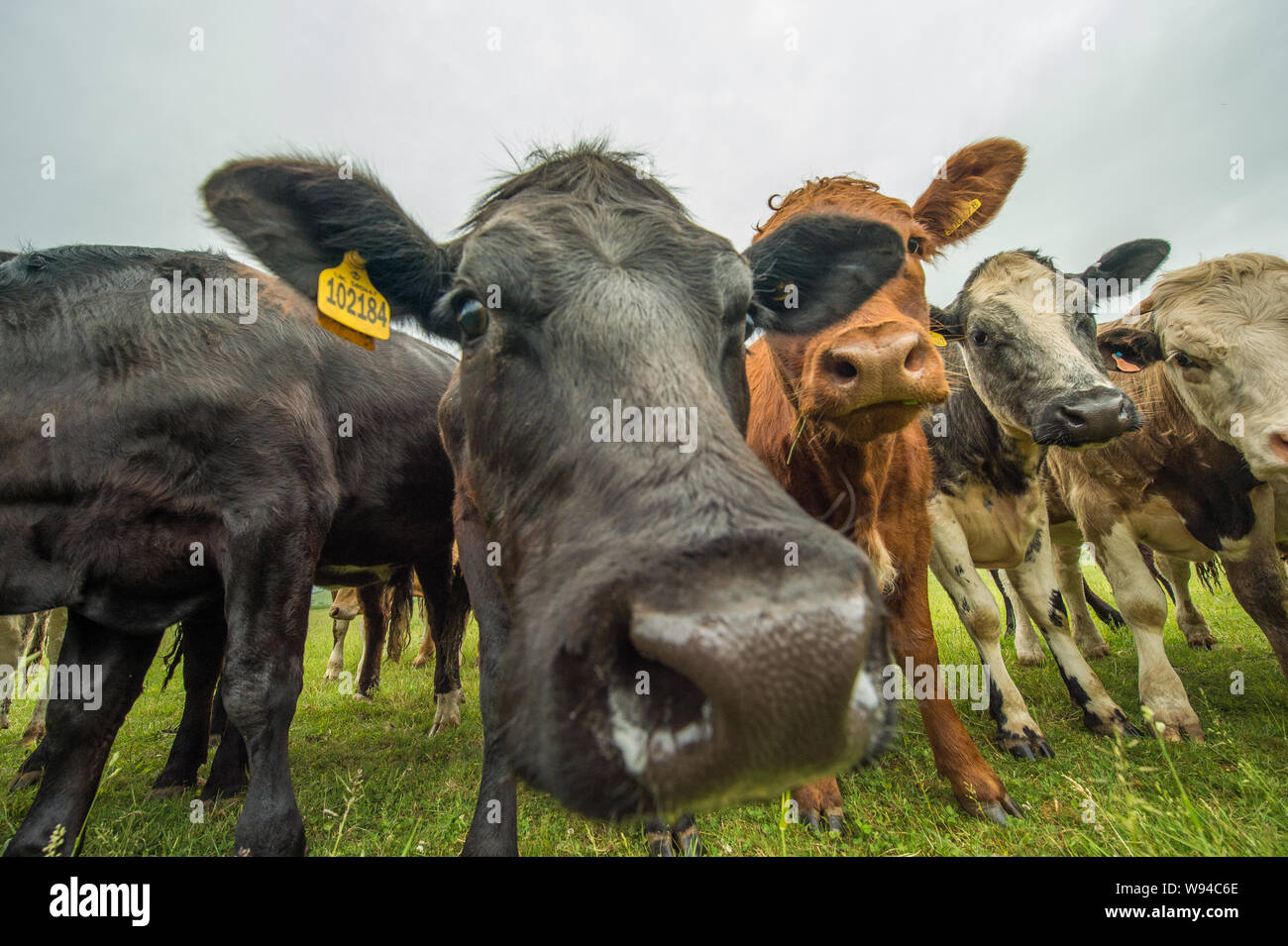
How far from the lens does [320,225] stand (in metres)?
2.76

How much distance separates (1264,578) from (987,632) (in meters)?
1.72

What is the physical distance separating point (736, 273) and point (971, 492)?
12.4ft

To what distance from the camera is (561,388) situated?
6.44 ft

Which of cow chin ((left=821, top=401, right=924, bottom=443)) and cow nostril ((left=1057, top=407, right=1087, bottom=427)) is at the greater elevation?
cow nostril ((left=1057, top=407, right=1087, bottom=427))

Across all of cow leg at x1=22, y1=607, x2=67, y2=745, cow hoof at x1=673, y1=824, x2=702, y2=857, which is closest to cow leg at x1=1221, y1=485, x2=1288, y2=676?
cow hoof at x1=673, y1=824, x2=702, y2=857

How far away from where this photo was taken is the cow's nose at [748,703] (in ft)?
3.48

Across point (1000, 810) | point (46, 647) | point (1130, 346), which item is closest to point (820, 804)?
point (1000, 810)

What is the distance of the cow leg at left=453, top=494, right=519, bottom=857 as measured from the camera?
264 cm

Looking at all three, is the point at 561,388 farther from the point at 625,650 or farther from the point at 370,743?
the point at 370,743

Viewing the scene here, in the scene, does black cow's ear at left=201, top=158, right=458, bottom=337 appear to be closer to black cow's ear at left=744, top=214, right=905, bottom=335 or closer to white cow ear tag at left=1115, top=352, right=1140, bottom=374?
black cow's ear at left=744, top=214, right=905, bottom=335

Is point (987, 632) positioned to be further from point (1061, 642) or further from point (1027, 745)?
point (1027, 745)

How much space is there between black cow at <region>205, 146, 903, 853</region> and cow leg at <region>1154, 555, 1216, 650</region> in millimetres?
6555

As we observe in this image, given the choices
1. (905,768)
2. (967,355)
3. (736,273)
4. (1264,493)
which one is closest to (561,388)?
(736,273)

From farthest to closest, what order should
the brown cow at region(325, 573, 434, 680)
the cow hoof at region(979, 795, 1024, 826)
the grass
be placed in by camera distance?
the brown cow at region(325, 573, 434, 680) → the cow hoof at region(979, 795, 1024, 826) → the grass
